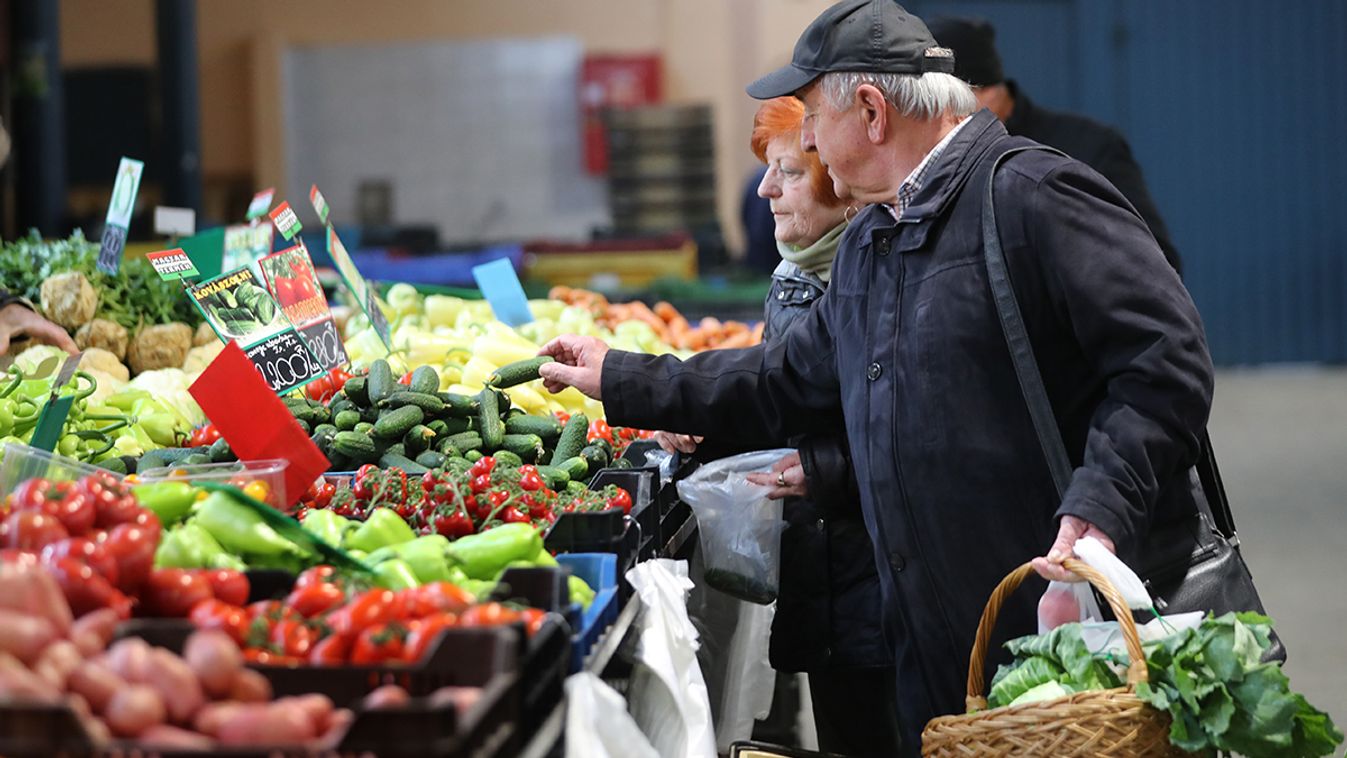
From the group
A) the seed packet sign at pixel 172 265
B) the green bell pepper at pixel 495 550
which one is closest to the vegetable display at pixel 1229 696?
the green bell pepper at pixel 495 550

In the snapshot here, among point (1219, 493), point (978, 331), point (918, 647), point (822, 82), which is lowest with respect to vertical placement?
point (918, 647)

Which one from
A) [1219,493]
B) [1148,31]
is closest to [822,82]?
[1219,493]

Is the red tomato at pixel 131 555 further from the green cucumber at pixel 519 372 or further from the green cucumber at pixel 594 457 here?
the green cucumber at pixel 519 372

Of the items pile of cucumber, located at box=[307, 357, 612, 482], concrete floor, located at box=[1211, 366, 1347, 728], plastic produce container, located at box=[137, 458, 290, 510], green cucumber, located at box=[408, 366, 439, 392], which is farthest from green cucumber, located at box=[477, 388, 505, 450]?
concrete floor, located at box=[1211, 366, 1347, 728]

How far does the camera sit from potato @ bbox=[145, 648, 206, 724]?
1.52 m

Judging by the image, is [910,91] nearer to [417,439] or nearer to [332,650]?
[417,439]

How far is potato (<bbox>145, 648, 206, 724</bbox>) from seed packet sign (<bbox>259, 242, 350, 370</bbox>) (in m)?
2.03

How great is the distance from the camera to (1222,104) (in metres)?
13.2

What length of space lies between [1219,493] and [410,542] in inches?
59.2

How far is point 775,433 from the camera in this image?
3.31m

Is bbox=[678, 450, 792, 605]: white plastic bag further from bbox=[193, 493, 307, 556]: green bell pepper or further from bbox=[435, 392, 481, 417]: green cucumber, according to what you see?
bbox=[193, 493, 307, 556]: green bell pepper

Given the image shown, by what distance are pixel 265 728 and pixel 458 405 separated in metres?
1.95

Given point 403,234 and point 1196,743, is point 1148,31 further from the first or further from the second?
point 1196,743

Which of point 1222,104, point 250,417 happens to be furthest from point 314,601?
point 1222,104
